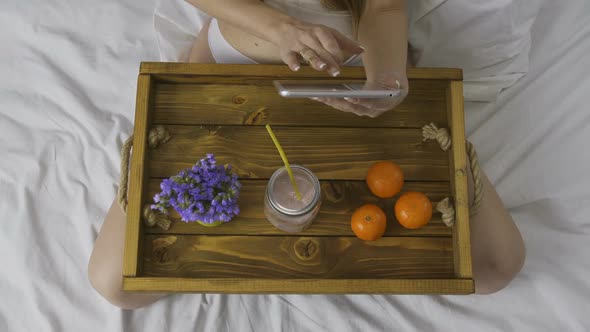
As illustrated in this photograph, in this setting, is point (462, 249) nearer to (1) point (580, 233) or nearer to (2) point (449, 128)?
(2) point (449, 128)

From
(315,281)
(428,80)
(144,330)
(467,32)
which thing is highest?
(467,32)

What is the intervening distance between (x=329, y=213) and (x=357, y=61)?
326 millimetres

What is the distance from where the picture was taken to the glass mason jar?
665 millimetres

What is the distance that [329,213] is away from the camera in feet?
2.40

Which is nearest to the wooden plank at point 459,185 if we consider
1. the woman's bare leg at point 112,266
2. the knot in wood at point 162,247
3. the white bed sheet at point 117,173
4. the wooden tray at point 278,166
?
the wooden tray at point 278,166

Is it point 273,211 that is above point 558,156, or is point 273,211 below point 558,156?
below

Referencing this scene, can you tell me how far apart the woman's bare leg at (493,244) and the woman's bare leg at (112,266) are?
0.60 m

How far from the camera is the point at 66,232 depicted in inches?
37.8

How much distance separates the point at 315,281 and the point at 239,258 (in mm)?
119

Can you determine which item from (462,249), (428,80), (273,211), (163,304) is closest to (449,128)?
(428,80)

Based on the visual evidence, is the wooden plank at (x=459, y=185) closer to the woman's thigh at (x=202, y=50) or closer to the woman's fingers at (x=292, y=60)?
the woman's fingers at (x=292, y=60)

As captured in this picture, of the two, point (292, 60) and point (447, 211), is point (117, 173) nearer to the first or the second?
point (292, 60)

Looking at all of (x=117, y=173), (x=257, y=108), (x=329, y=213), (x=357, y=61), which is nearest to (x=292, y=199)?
(x=329, y=213)

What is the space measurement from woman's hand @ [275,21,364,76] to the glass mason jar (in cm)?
16
